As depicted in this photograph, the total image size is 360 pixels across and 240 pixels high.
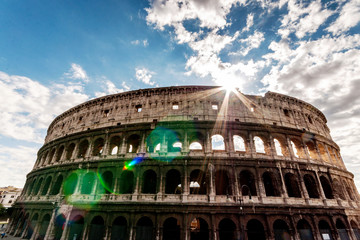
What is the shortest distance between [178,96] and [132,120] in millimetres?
6404

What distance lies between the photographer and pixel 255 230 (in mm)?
16016

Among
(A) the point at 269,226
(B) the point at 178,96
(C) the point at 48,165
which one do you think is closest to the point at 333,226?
(A) the point at 269,226

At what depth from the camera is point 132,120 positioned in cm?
2105

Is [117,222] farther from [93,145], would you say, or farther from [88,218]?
[93,145]

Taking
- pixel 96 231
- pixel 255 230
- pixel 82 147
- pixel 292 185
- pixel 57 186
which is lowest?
pixel 96 231

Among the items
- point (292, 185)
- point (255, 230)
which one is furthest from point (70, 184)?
point (292, 185)

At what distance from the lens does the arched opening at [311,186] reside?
1795 cm

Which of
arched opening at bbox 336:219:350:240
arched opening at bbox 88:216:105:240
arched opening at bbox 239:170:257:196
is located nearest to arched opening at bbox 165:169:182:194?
arched opening at bbox 239:170:257:196

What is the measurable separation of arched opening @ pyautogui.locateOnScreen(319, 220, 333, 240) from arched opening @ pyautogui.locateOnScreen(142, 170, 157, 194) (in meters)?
16.5

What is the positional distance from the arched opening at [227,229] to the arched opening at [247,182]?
293 cm

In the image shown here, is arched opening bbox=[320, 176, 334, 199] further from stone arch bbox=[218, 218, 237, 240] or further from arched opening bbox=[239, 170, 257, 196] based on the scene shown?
stone arch bbox=[218, 218, 237, 240]

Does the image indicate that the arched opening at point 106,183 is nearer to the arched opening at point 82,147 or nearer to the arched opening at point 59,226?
the arched opening at point 59,226

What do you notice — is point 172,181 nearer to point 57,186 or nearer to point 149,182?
point 149,182

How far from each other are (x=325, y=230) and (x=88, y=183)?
81.4 ft
